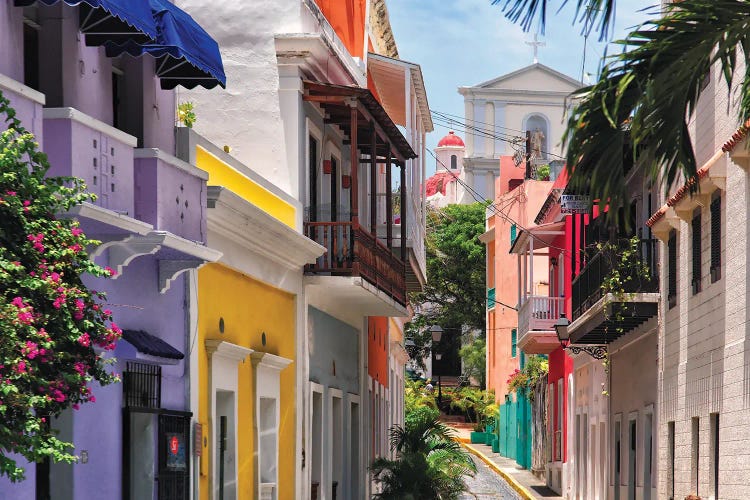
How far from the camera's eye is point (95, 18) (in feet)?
36.6

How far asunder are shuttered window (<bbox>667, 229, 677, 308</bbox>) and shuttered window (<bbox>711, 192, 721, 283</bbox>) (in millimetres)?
2568

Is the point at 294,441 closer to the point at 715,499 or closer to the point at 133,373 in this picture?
the point at 715,499

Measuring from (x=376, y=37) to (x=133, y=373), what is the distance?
18.0 meters

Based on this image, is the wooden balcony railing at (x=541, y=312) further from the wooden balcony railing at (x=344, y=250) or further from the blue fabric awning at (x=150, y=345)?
the blue fabric awning at (x=150, y=345)

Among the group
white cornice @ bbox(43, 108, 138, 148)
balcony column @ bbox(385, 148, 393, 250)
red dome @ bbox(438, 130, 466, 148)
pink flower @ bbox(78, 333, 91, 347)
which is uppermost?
red dome @ bbox(438, 130, 466, 148)

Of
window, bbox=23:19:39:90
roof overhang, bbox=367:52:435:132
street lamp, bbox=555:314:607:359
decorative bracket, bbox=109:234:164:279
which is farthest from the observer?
street lamp, bbox=555:314:607:359

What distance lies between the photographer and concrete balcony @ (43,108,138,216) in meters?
10.3

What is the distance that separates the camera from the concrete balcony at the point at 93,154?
1027 cm

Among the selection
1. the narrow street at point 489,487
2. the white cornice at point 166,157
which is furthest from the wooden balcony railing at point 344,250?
the narrow street at point 489,487

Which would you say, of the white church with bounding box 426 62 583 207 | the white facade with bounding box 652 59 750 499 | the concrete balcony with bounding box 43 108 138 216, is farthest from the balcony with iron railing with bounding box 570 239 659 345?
the white church with bounding box 426 62 583 207

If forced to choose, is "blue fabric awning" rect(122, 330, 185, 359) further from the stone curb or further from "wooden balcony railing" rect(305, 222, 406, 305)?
the stone curb

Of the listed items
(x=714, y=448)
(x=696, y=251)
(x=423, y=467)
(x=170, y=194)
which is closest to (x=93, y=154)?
(x=170, y=194)

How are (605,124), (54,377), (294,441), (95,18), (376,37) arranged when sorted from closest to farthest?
1. (54,377)
2. (605,124)
3. (95,18)
4. (294,441)
5. (376,37)

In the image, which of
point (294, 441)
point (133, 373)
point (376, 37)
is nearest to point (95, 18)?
point (133, 373)
